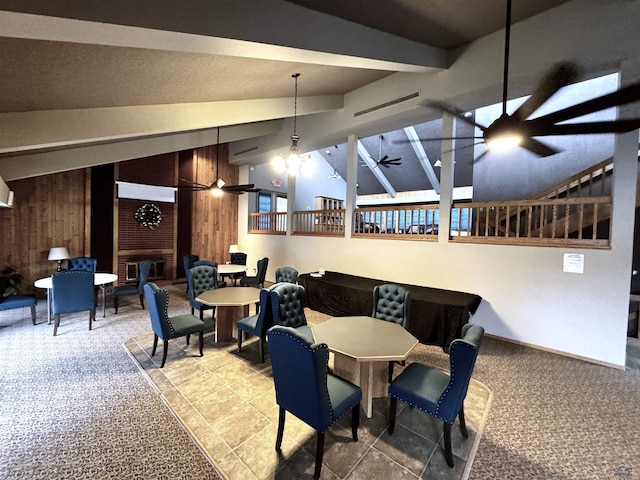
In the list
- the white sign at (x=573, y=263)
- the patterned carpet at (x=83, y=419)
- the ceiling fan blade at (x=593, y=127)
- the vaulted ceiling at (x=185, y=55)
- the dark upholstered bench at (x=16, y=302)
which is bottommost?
the patterned carpet at (x=83, y=419)

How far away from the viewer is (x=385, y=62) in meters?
3.46

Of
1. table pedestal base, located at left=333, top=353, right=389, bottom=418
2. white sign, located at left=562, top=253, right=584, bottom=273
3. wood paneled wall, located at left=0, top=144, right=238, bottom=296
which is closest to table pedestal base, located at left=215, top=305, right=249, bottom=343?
table pedestal base, located at left=333, top=353, right=389, bottom=418

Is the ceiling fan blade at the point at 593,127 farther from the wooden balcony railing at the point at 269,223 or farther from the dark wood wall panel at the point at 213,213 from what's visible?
the dark wood wall panel at the point at 213,213

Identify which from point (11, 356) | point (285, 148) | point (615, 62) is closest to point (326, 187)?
point (285, 148)

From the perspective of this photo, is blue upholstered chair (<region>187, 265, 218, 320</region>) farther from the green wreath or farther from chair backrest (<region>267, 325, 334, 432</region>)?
the green wreath

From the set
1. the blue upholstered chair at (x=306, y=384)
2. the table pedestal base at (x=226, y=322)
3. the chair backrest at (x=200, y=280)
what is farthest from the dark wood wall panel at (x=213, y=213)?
the blue upholstered chair at (x=306, y=384)

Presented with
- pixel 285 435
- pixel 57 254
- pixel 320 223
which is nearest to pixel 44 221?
pixel 57 254

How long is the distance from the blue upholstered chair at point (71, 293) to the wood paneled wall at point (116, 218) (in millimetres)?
2960

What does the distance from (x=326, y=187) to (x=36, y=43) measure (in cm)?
1034

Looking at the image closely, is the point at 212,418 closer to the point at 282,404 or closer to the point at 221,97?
the point at 282,404

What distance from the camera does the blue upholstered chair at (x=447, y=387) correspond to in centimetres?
184

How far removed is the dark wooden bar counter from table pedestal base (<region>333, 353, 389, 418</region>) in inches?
57.9

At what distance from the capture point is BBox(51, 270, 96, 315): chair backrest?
156 inches

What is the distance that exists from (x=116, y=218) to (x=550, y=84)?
835 cm
